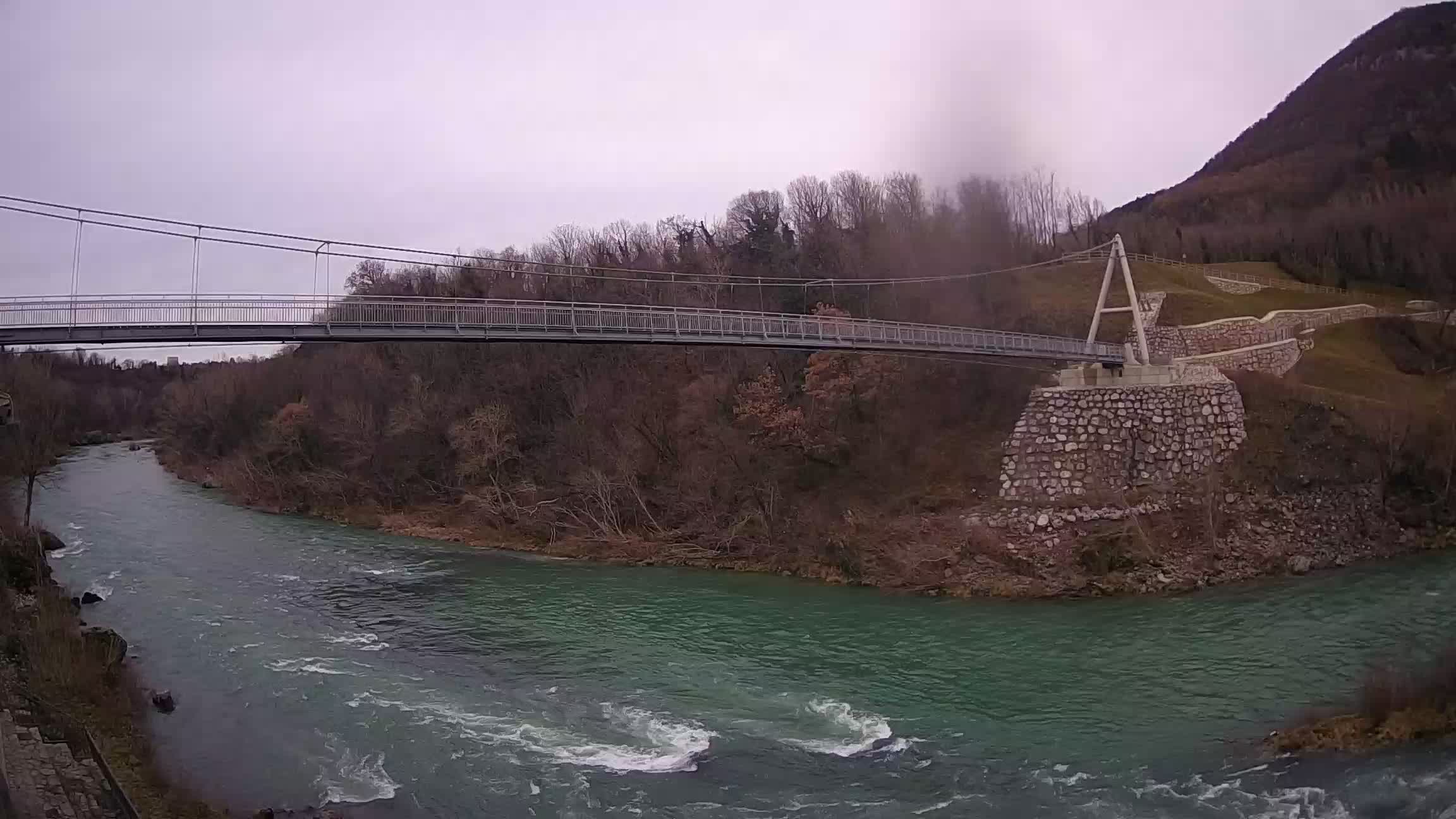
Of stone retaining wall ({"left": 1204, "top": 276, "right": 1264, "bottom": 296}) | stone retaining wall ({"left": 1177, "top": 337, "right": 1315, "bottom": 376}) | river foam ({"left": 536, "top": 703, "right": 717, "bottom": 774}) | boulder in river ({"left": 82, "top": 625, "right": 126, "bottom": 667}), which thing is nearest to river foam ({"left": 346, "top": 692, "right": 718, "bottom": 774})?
river foam ({"left": 536, "top": 703, "right": 717, "bottom": 774})

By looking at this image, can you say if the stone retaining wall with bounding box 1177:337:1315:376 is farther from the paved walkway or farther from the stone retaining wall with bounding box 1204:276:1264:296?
the paved walkway

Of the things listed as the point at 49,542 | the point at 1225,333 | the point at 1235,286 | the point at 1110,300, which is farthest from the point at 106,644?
the point at 1235,286

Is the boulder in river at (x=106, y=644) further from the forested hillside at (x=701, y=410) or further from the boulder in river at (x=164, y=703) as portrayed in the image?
the forested hillside at (x=701, y=410)

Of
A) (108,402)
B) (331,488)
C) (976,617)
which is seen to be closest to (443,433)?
(331,488)

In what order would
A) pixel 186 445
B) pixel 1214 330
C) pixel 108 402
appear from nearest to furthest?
pixel 1214 330 < pixel 186 445 < pixel 108 402

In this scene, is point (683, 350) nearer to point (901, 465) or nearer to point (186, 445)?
point (901, 465)
